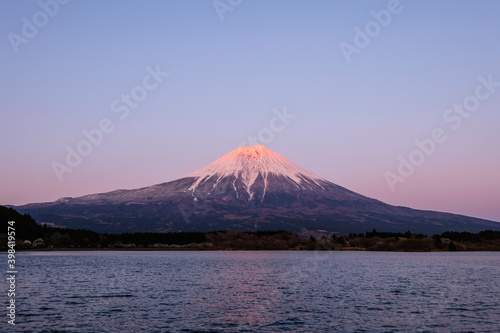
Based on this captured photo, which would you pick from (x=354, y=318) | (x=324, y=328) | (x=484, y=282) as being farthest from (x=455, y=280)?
(x=324, y=328)

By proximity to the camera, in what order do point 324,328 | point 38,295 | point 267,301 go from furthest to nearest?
point 38,295 → point 267,301 → point 324,328

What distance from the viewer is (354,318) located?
4644 centimetres

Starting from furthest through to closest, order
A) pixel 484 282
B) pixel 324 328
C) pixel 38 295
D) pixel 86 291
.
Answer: pixel 484 282
pixel 86 291
pixel 38 295
pixel 324 328

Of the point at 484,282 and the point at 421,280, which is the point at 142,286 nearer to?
the point at 421,280

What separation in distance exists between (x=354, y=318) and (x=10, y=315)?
28166 mm

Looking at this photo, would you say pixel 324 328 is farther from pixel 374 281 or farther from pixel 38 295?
pixel 374 281

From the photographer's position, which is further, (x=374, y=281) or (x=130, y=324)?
(x=374, y=281)

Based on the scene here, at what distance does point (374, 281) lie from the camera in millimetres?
82562

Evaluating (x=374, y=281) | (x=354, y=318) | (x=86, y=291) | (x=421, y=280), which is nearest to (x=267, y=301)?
(x=354, y=318)

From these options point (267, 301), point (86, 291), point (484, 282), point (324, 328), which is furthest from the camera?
point (484, 282)

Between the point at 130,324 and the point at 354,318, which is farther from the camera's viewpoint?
the point at 354,318

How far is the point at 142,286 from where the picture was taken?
244 feet

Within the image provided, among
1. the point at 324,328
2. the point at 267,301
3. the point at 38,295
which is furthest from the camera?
the point at 38,295

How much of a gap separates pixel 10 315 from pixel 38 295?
17.2 metres
